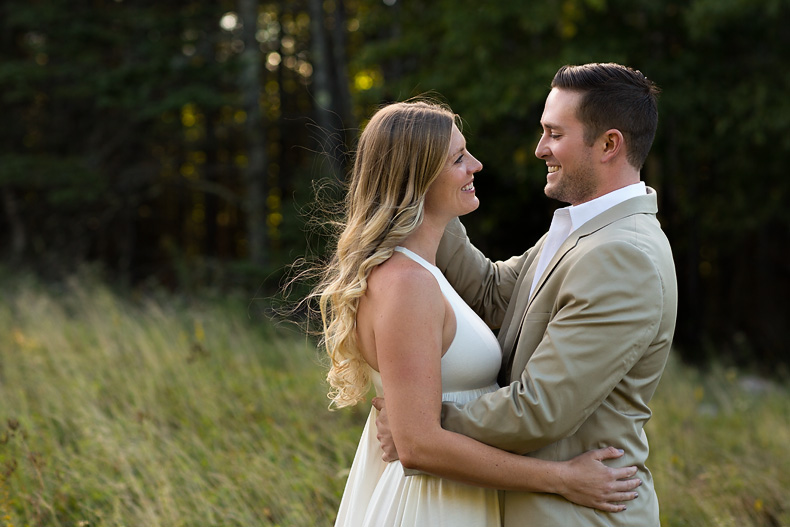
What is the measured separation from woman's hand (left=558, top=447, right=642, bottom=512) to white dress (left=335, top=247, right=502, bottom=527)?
0.99 feet

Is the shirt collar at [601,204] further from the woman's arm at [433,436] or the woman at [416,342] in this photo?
the woman's arm at [433,436]

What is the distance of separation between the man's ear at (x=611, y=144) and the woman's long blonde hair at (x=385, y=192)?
0.47 metres

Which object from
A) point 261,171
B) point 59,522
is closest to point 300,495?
point 59,522

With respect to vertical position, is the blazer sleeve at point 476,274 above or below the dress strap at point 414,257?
below

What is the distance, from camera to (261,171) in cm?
1336

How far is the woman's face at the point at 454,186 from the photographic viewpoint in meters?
2.44

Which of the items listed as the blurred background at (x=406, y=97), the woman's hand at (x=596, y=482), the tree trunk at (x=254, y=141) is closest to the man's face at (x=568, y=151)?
the woman's hand at (x=596, y=482)

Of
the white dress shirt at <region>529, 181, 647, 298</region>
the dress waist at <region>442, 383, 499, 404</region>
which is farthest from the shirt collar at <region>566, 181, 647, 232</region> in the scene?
the dress waist at <region>442, 383, 499, 404</region>

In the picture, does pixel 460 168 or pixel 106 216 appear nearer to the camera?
pixel 460 168

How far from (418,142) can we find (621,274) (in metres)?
0.73

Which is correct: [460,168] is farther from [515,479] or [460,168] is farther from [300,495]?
[300,495]

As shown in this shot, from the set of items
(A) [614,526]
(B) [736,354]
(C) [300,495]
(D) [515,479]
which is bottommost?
(B) [736,354]

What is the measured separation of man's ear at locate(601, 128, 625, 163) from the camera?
7.74 ft

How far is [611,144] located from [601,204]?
0.63 ft
